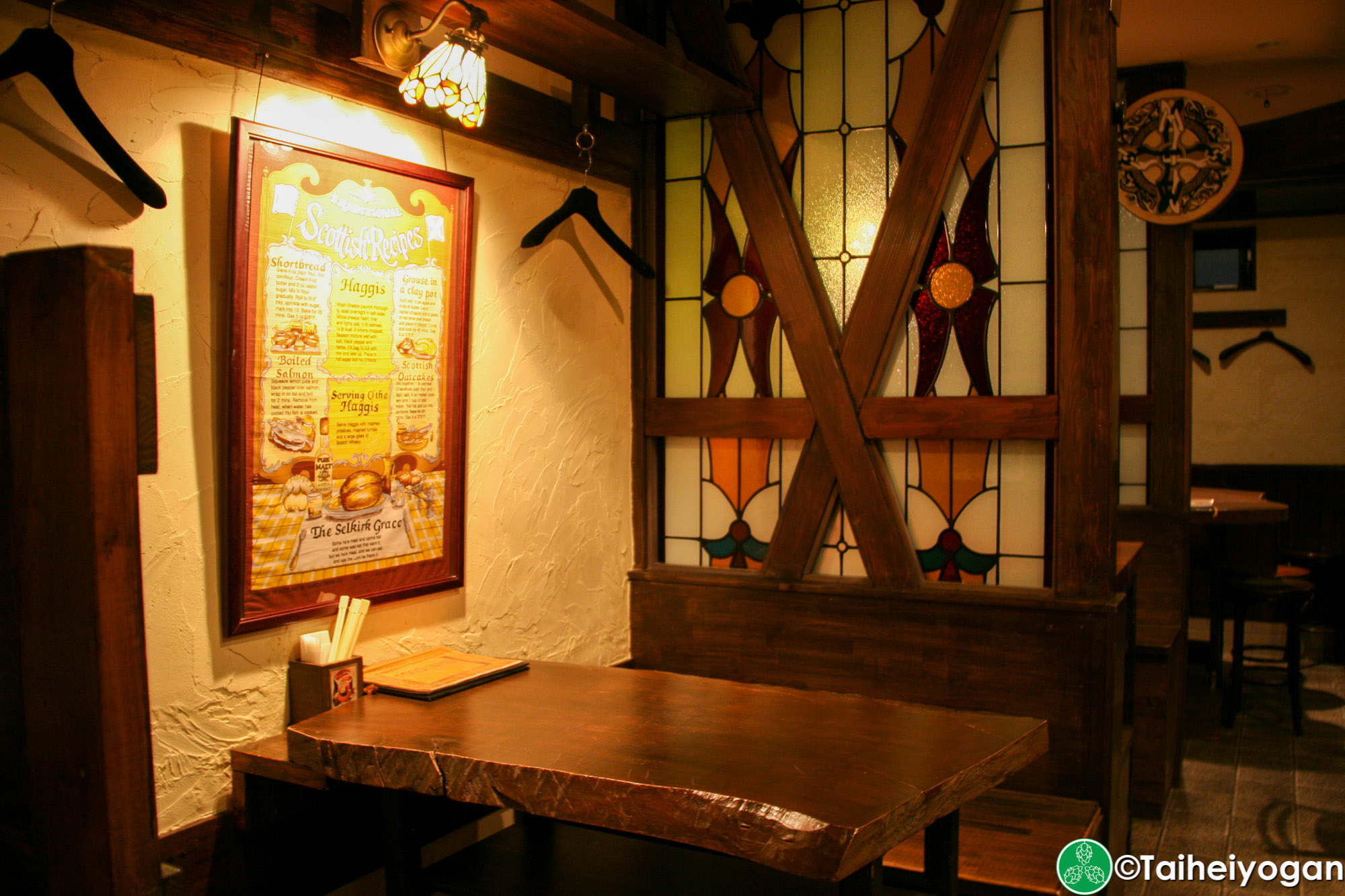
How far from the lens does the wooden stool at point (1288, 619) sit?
4.98 metres

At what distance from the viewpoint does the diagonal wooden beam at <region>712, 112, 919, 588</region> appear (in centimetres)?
304

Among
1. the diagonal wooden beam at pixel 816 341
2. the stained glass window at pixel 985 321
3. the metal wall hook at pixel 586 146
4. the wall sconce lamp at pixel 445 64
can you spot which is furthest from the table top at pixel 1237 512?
the wall sconce lamp at pixel 445 64

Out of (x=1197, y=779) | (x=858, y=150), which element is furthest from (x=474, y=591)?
(x=1197, y=779)

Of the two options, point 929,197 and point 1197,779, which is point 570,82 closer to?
point 929,197

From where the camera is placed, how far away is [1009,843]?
2.45m

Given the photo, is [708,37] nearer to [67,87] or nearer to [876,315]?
[876,315]

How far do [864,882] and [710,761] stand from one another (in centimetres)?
33

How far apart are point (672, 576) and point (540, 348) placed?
3.01 feet

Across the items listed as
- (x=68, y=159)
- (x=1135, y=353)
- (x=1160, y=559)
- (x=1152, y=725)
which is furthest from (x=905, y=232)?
(x=1160, y=559)

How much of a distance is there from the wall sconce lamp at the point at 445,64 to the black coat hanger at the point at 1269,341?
7588 mm

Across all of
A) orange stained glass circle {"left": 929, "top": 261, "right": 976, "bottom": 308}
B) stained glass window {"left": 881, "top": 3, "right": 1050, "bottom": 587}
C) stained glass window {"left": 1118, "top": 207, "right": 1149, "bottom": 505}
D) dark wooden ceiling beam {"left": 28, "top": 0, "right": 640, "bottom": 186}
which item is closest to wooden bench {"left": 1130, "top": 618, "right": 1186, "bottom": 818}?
stained glass window {"left": 1118, "top": 207, "right": 1149, "bottom": 505}

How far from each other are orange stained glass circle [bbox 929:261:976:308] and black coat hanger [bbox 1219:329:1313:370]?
6249 millimetres

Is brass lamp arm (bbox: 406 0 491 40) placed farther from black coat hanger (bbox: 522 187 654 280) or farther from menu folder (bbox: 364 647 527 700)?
menu folder (bbox: 364 647 527 700)

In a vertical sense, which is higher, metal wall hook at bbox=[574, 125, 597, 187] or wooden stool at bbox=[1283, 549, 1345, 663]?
metal wall hook at bbox=[574, 125, 597, 187]
